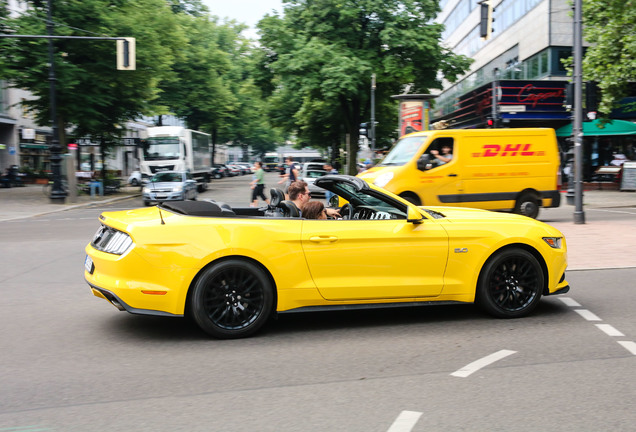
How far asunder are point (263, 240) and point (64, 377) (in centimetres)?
180

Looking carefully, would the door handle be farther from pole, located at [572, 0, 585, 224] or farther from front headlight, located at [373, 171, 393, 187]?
pole, located at [572, 0, 585, 224]

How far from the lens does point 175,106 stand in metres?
47.2

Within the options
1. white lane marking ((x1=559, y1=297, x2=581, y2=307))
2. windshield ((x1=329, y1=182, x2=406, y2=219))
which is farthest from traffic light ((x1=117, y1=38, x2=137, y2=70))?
white lane marking ((x1=559, y1=297, x2=581, y2=307))

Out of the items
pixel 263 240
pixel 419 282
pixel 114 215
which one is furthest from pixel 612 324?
pixel 114 215

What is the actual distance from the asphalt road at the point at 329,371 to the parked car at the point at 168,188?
59.7ft

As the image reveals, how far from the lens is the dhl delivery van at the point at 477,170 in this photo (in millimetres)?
14773

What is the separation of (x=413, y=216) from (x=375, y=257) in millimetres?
488

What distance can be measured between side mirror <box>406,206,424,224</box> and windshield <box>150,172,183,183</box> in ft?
70.2

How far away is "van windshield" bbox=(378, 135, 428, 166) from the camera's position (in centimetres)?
1502

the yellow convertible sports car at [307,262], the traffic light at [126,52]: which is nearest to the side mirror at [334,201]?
the yellow convertible sports car at [307,262]

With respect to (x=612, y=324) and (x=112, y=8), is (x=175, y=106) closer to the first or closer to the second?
(x=112, y=8)

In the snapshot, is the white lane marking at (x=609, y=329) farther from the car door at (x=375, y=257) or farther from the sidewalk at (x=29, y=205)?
the sidewalk at (x=29, y=205)

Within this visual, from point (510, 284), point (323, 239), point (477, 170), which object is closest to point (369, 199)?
point (323, 239)

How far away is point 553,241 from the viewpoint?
6059 millimetres
